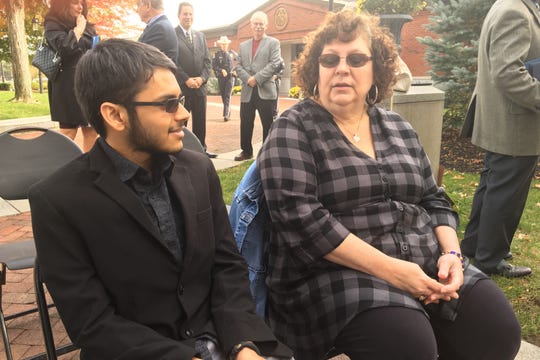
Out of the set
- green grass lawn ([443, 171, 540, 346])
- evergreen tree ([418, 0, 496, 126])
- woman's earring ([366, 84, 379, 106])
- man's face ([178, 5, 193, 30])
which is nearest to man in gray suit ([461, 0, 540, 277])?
green grass lawn ([443, 171, 540, 346])

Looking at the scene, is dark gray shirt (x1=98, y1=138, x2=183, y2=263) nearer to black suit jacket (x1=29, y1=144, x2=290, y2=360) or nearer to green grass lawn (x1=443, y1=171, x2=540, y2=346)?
black suit jacket (x1=29, y1=144, x2=290, y2=360)

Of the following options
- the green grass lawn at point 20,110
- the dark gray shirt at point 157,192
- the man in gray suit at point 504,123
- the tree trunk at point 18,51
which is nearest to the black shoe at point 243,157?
the man in gray suit at point 504,123

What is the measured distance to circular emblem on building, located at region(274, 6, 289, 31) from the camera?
29.1 metres

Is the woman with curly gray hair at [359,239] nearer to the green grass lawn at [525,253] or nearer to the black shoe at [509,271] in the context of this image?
the green grass lawn at [525,253]

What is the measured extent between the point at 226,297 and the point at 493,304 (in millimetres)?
1077

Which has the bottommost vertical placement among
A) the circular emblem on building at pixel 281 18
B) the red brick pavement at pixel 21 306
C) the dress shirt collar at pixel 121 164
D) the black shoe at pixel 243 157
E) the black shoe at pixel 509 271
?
the red brick pavement at pixel 21 306

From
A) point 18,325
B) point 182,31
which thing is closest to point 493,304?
point 18,325

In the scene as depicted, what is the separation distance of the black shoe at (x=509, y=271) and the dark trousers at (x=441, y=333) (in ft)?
5.49

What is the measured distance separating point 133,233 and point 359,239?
2.96 ft

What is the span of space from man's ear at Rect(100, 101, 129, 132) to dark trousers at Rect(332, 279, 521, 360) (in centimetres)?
110

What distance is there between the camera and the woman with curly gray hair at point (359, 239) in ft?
5.78

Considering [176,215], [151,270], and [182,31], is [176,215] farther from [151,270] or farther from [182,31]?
[182,31]

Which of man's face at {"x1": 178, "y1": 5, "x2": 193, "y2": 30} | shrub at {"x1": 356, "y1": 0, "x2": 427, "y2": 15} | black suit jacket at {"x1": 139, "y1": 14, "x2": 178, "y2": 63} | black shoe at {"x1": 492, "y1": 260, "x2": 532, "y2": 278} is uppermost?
man's face at {"x1": 178, "y1": 5, "x2": 193, "y2": 30}

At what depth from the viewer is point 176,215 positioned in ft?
5.33
